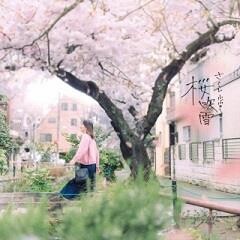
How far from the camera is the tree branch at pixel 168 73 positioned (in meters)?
9.65

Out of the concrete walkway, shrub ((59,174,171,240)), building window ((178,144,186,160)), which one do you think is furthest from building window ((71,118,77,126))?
shrub ((59,174,171,240))

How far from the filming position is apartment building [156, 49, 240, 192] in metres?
9.57

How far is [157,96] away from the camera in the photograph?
10.5 meters

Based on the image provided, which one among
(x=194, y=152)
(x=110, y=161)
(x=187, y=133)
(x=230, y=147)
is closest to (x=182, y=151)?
(x=194, y=152)

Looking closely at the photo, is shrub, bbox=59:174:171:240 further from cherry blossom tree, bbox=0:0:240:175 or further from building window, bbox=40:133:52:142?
building window, bbox=40:133:52:142

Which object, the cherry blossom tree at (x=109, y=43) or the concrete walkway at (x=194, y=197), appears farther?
the cherry blossom tree at (x=109, y=43)

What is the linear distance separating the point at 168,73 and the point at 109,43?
1276 mm

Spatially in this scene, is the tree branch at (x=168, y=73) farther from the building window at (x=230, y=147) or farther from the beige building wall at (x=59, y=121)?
the beige building wall at (x=59, y=121)

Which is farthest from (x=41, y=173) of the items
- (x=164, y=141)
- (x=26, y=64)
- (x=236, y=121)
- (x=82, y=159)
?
(x=164, y=141)

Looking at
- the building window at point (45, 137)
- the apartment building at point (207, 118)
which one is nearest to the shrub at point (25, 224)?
the apartment building at point (207, 118)

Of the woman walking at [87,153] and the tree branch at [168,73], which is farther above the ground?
the tree branch at [168,73]

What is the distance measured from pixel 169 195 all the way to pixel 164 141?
30207 millimetres

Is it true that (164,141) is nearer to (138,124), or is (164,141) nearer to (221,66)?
(221,66)

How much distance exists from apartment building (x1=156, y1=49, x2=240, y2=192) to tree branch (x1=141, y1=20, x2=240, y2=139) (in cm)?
38
